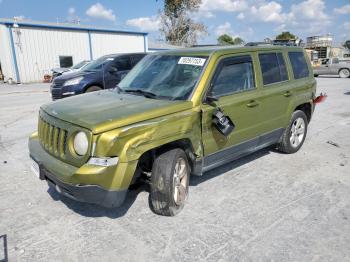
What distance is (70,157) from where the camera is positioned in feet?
10.2

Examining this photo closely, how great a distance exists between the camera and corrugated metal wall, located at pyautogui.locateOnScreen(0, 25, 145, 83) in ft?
78.0

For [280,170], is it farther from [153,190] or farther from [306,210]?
[153,190]

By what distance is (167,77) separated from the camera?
4090 millimetres

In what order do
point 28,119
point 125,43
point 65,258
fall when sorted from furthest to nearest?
point 125,43 < point 28,119 < point 65,258

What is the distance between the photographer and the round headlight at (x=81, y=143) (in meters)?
3.01

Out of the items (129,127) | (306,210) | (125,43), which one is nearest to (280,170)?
(306,210)

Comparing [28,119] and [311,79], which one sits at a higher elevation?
[311,79]

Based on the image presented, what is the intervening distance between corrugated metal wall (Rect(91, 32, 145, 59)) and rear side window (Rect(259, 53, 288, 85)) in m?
25.1

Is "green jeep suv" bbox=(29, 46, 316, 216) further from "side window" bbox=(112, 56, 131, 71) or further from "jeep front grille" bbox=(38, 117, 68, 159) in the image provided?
"side window" bbox=(112, 56, 131, 71)

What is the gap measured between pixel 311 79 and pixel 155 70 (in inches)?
120

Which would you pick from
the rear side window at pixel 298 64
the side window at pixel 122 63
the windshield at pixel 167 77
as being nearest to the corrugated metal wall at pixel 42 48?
the side window at pixel 122 63

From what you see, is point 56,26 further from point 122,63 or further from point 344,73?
point 344,73

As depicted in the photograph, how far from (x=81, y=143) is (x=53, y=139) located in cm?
52

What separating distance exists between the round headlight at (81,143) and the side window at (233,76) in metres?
1.61
